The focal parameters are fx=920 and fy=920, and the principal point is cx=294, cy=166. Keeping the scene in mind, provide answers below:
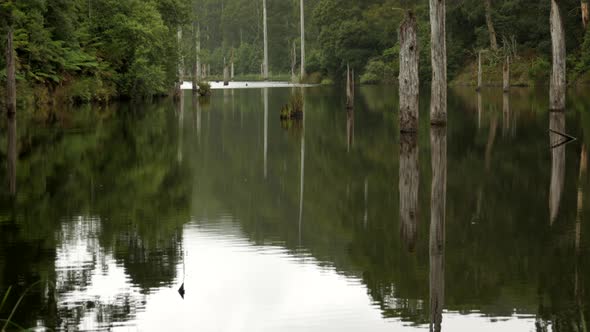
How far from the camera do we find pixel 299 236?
1019 cm

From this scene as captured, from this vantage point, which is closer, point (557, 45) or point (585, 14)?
point (557, 45)

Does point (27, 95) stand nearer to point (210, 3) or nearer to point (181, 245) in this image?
point (181, 245)

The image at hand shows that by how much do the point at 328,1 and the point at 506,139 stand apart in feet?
238

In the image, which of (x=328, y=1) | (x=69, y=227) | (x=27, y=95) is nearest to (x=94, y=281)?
(x=69, y=227)

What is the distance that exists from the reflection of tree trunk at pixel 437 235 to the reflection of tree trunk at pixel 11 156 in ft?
19.8

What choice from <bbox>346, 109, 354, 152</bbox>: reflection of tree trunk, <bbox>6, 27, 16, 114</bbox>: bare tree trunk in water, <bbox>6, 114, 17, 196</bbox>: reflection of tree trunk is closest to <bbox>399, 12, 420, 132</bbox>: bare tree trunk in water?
<bbox>346, 109, 354, 152</bbox>: reflection of tree trunk

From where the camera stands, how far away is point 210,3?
5748 inches

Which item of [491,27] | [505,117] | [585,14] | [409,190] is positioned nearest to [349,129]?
[505,117]

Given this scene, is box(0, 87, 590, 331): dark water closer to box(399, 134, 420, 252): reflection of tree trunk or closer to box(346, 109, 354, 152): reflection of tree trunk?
box(399, 134, 420, 252): reflection of tree trunk

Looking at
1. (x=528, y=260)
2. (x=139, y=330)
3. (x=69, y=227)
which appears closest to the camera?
(x=139, y=330)

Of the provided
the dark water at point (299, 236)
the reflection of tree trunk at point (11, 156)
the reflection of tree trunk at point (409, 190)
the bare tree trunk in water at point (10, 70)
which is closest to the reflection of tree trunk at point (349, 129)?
the dark water at point (299, 236)

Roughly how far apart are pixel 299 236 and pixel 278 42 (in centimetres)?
11579

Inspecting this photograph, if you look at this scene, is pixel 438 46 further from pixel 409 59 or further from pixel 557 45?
pixel 557 45

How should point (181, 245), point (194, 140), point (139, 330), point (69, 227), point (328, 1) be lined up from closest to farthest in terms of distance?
point (139, 330)
point (181, 245)
point (69, 227)
point (194, 140)
point (328, 1)
